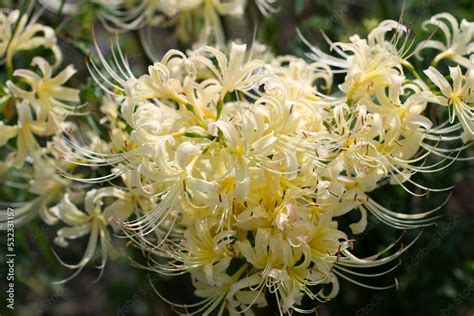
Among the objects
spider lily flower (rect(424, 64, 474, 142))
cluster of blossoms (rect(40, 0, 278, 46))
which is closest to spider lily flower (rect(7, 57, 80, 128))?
cluster of blossoms (rect(40, 0, 278, 46))

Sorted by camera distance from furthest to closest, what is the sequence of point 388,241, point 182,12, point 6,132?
1. point 182,12
2. point 388,241
3. point 6,132

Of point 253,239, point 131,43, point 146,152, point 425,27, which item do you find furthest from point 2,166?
point 131,43

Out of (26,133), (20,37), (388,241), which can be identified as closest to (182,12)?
(20,37)

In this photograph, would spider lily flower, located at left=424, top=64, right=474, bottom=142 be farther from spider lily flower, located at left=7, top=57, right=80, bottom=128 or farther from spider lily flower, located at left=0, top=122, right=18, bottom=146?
spider lily flower, located at left=0, top=122, right=18, bottom=146

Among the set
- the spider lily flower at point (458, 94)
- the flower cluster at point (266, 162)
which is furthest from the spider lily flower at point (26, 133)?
the spider lily flower at point (458, 94)

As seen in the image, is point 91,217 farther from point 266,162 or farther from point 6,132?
point 266,162
